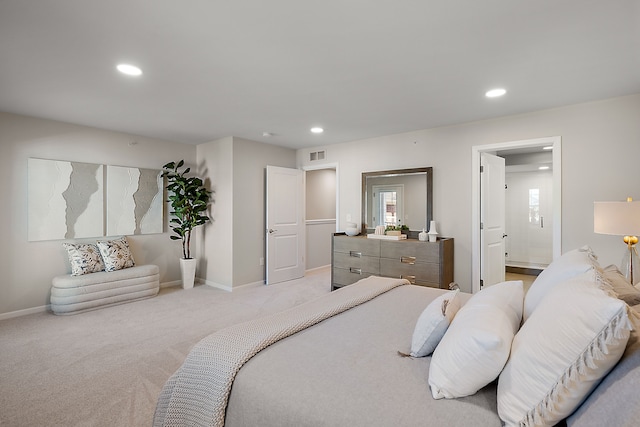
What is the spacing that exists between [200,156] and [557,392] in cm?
562

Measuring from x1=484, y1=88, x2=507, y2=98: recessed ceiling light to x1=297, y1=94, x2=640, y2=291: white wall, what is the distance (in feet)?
2.91

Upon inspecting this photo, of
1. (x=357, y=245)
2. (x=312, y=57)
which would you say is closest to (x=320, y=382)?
(x=312, y=57)

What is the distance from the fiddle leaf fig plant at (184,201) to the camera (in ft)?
16.5

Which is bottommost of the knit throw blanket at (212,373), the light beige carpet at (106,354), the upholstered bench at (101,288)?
the light beige carpet at (106,354)

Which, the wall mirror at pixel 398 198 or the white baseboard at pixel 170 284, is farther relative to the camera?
the white baseboard at pixel 170 284

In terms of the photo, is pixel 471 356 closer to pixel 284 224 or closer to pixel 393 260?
pixel 393 260

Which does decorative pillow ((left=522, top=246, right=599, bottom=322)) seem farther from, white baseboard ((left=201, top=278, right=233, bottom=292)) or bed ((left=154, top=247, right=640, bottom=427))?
white baseboard ((left=201, top=278, right=233, bottom=292))

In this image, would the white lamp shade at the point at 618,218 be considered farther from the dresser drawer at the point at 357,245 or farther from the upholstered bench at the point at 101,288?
the upholstered bench at the point at 101,288

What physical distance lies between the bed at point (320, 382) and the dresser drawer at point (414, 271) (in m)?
2.40

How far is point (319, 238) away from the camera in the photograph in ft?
22.9

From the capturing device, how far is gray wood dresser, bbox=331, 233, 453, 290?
4.04 meters

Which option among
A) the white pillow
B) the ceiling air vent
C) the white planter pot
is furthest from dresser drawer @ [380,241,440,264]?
the white planter pot

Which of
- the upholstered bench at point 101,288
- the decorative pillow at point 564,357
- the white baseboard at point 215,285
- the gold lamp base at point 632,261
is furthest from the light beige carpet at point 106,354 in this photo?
the gold lamp base at point 632,261

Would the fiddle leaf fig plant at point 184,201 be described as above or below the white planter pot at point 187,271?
above
